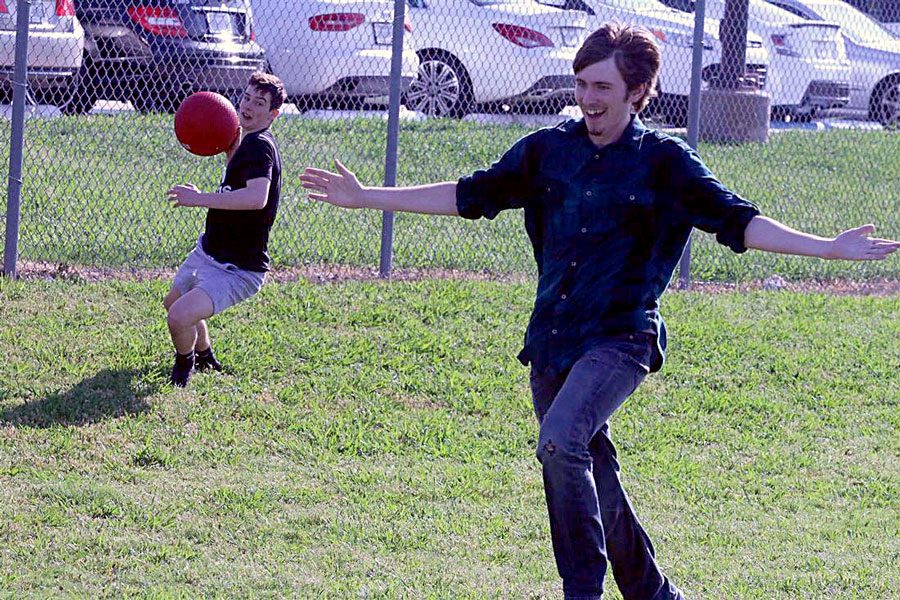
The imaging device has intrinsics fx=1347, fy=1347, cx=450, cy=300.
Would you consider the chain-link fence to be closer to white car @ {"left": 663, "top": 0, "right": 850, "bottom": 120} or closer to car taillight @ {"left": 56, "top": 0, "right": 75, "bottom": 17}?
car taillight @ {"left": 56, "top": 0, "right": 75, "bottom": 17}

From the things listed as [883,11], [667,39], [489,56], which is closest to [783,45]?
[667,39]

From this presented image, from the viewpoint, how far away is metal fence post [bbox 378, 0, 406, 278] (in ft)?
29.3

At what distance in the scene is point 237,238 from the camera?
6.78 meters

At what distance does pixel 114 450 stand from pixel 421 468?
1383mm

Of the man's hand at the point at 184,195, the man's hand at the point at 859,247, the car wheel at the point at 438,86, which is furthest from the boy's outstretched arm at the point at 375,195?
the car wheel at the point at 438,86

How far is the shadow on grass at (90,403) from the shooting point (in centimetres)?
638

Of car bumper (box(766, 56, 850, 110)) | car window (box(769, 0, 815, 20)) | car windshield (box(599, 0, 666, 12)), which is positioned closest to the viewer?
car windshield (box(599, 0, 666, 12))

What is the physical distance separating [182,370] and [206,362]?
11.8 inches

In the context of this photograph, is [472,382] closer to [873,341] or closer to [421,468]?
[421,468]

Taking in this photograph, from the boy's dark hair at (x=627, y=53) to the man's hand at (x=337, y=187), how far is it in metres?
0.80

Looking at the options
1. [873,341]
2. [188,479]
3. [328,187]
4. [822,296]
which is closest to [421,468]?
[188,479]

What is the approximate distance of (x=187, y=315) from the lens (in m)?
6.64

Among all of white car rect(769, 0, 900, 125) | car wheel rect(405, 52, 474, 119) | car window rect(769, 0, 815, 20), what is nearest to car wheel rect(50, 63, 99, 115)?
car wheel rect(405, 52, 474, 119)

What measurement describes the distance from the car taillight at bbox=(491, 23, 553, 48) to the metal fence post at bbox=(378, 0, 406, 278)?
11.1 ft
